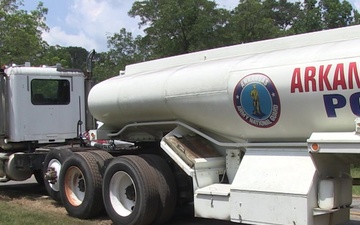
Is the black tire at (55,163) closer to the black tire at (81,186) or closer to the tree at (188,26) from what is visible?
the black tire at (81,186)

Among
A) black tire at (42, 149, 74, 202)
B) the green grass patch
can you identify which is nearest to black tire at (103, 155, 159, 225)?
the green grass patch

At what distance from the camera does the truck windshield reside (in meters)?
11.3

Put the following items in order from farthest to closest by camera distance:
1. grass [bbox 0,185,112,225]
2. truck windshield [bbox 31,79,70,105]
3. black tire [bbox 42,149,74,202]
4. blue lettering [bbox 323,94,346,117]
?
truck windshield [bbox 31,79,70,105] → black tire [bbox 42,149,74,202] → grass [bbox 0,185,112,225] → blue lettering [bbox 323,94,346,117]

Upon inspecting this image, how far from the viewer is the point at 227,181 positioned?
7.33 m

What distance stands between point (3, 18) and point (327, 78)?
75.2 ft

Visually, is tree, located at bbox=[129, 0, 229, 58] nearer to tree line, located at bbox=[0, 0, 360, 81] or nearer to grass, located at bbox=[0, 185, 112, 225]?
tree line, located at bbox=[0, 0, 360, 81]

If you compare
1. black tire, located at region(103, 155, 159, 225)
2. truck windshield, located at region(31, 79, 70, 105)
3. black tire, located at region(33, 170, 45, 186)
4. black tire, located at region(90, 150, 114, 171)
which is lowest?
black tire, located at region(33, 170, 45, 186)

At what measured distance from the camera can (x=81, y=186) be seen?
9.05 m

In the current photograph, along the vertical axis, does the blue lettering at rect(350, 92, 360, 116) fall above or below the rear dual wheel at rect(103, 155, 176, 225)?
above

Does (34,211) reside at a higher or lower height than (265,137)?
lower

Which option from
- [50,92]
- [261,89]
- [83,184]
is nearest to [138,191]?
[83,184]

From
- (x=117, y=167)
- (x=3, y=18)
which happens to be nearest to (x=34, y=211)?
(x=117, y=167)

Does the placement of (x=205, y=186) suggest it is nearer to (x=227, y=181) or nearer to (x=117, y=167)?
(x=227, y=181)

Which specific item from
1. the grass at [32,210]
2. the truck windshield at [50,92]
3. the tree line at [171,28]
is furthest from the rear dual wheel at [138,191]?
the tree line at [171,28]
